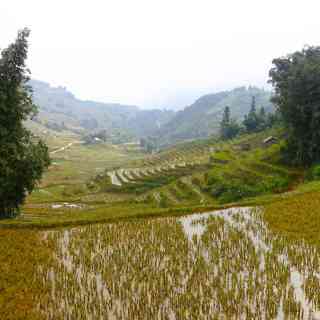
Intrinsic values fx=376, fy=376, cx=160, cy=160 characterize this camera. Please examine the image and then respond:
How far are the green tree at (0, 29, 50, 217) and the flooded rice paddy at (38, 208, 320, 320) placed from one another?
5488 millimetres

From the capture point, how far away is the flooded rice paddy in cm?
827

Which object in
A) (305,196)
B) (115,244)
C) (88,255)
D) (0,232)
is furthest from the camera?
(305,196)

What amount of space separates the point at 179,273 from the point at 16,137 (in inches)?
483

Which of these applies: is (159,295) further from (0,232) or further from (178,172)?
(178,172)

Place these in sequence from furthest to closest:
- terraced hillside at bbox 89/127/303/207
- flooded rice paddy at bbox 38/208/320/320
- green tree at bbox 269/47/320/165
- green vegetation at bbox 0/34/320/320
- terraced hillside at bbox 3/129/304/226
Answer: green tree at bbox 269/47/320/165, terraced hillside at bbox 89/127/303/207, terraced hillside at bbox 3/129/304/226, green vegetation at bbox 0/34/320/320, flooded rice paddy at bbox 38/208/320/320

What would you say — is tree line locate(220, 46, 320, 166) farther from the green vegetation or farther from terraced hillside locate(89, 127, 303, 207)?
the green vegetation

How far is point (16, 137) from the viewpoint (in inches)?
744

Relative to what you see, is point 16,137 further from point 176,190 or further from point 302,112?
point 302,112

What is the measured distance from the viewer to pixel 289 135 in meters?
34.1

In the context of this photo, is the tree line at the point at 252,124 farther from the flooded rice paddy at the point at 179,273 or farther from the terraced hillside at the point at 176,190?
the flooded rice paddy at the point at 179,273

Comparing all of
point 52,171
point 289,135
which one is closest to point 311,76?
point 289,135

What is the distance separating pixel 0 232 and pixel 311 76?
89.9 feet

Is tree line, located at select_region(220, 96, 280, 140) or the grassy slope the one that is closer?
the grassy slope

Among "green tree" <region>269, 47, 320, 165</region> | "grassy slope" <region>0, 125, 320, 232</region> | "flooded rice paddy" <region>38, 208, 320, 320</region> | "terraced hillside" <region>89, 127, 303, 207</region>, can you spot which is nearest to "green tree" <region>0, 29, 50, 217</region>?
"grassy slope" <region>0, 125, 320, 232</region>
